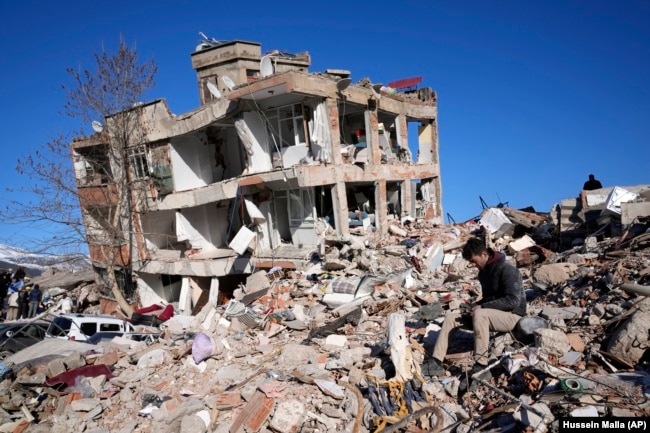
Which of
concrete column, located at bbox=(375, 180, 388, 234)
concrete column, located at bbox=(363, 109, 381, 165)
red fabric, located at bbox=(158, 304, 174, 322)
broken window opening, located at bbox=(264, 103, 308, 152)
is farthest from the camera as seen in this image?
concrete column, located at bbox=(375, 180, 388, 234)

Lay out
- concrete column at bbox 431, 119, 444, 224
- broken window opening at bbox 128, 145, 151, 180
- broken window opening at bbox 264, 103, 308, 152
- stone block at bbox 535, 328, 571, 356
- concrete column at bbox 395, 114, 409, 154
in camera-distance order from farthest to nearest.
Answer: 1. concrete column at bbox 431, 119, 444, 224
2. concrete column at bbox 395, 114, 409, 154
3. broken window opening at bbox 128, 145, 151, 180
4. broken window opening at bbox 264, 103, 308, 152
5. stone block at bbox 535, 328, 571, 356

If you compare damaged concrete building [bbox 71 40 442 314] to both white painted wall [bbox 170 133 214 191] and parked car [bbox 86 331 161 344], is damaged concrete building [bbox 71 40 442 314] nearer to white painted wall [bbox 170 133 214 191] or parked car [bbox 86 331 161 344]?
white painted wall [bbox 170 133 214 191]

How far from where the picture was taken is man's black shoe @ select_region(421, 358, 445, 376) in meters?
5.12

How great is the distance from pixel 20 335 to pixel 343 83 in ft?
42.9

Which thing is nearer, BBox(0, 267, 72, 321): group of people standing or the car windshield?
the car windshield

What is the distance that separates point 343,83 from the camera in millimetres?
14531

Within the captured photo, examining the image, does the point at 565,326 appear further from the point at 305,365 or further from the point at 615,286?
the point at 305,365

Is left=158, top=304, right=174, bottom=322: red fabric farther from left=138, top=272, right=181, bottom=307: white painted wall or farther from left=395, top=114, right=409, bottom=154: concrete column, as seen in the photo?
left=395, top=114, right=409, bottom=154: concrete column

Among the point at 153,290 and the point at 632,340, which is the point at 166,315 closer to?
the point at 153,290

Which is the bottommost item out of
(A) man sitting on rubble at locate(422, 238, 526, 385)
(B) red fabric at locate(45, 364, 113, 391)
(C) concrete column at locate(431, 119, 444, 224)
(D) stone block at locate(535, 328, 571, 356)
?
(B) red fabric at locate(45, 364, 113, 391)

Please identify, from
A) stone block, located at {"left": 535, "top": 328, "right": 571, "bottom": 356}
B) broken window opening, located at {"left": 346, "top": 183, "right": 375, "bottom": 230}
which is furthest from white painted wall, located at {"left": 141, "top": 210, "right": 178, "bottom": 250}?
stone block, located at {"left": 535, "top": 328, "right": 571, "bottom": 356}

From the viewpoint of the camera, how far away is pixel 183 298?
722 inches

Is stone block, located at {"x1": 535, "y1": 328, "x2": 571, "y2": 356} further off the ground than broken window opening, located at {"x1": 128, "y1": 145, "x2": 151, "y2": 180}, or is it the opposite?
broken window opening, located at {"x1": 128, "y1": 145, "x2": 151, "y2": 180}

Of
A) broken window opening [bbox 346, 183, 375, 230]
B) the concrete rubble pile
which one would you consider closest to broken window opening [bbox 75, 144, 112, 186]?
broken window opening [bbox 346, 183, 375, 230]
